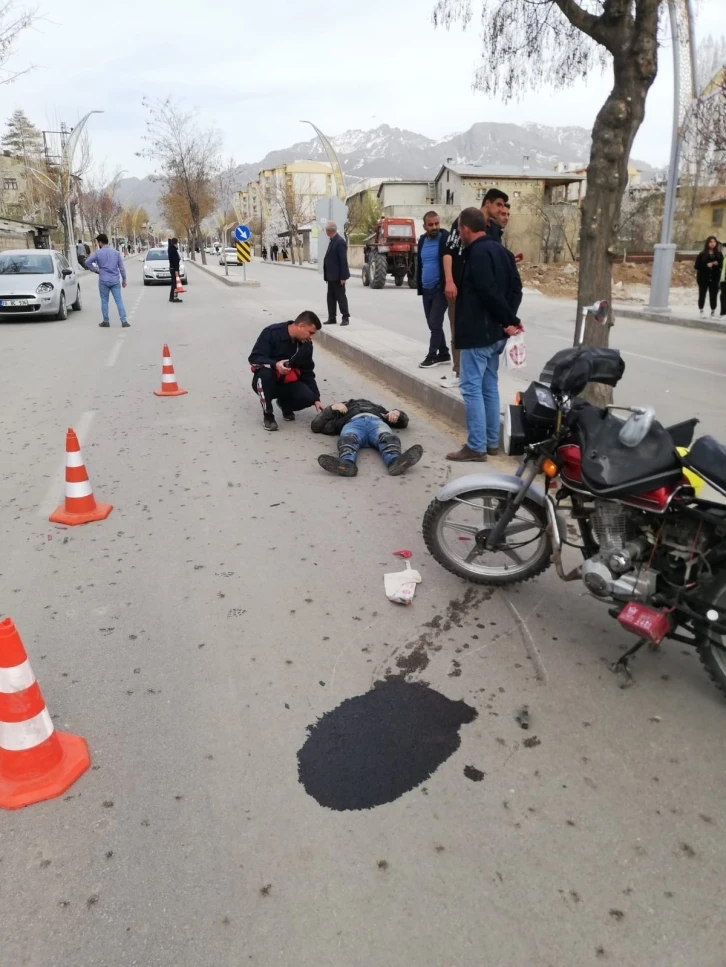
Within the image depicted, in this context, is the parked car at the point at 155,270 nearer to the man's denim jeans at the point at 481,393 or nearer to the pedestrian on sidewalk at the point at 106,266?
the pedestrian on sidewalk at the point at 106,266

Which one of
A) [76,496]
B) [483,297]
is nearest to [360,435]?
[483,297]

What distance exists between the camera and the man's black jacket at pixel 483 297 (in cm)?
551

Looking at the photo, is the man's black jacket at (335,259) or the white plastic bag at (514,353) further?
the man's black jacket at (335,259)

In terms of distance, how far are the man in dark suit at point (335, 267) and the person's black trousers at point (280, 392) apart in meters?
7.05

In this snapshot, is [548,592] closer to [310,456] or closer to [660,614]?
[660,614]

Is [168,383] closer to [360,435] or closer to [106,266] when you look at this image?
[360,435]

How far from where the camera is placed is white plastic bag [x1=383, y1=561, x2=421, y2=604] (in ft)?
12.8

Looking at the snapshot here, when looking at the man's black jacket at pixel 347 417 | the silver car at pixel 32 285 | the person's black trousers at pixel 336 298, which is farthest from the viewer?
the silver car at pixel 32 285

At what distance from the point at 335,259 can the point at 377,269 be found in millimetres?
13914

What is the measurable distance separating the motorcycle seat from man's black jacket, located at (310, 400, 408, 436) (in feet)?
12.5

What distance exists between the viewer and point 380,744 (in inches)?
111

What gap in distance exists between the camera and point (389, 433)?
6266mm

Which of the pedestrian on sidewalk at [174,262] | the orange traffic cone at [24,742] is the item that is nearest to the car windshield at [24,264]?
the pedestrian on sidewalk at [174,262]

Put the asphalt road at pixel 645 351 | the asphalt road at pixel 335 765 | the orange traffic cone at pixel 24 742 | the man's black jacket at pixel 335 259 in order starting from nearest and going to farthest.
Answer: the asphalt road at pixel 335 765, the orange traffic cone at pixel 24 742, the asphalt road at pixel 645 351, the man's black jacket at pixel 335 259
